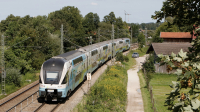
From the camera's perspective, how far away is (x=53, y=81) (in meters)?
18.6

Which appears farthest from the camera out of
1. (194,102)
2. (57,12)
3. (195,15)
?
(57,12)

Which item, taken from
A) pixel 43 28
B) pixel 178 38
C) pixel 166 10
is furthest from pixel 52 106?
pixel 178 38

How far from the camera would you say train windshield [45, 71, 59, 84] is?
61.0 feet

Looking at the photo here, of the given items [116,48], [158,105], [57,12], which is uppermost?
[57,12]

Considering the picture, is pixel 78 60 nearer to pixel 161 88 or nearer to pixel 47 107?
pixel 47 107

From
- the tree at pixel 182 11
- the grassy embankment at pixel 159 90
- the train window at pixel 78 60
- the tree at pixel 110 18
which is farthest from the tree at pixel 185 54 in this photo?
the tree at pixel 110 18

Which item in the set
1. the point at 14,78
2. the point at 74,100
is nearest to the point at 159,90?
the point at 74,100

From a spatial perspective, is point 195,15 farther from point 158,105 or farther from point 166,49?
point 166,49

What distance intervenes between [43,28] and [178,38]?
3233cm

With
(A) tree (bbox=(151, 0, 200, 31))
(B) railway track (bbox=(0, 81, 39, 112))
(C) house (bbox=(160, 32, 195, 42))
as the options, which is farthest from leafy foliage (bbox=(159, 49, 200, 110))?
(C) house (bbox=(160, 32, 195, 42))

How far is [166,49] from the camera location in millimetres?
35062

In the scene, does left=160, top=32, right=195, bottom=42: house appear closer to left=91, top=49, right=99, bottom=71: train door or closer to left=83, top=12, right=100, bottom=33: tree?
left=91, top=49, right=99, bottom=71: train door

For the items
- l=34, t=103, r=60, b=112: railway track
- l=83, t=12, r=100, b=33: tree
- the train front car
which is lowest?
l=34, t=103, r=60, b=112: railway track

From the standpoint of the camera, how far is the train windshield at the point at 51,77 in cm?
1858
